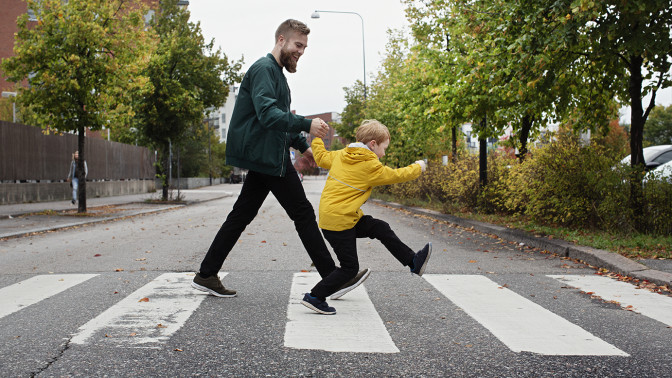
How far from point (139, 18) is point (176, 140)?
977cm

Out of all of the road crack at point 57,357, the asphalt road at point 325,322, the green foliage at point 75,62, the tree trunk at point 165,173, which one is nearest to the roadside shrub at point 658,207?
the asphalt road at point 325,322

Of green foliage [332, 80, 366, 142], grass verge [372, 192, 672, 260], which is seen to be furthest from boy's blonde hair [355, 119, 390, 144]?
green foliage [332, 80, 366, 142]

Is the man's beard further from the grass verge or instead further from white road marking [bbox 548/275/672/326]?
the grass verge

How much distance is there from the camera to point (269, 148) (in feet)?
15.0

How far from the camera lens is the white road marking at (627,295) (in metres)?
4.78

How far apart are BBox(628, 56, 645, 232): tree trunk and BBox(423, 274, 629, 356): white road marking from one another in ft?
14.7

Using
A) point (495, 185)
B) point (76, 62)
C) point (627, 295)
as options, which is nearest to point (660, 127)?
point (495, 185)

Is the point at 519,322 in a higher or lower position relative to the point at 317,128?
lower

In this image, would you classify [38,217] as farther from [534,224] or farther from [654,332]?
[654,332]

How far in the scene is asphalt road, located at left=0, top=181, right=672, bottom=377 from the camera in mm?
3281

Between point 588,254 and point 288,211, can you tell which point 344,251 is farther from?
point 588,254

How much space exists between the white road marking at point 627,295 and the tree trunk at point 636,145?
326 cm

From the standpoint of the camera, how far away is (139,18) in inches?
626

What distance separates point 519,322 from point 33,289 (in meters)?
4.31
